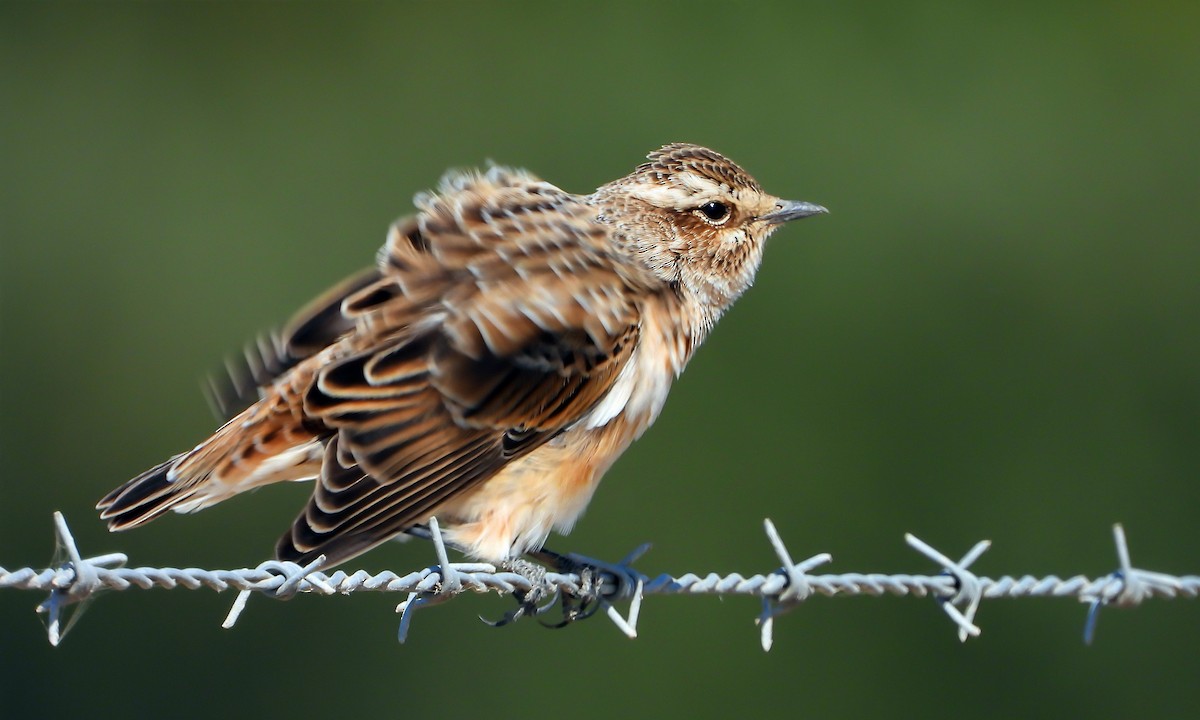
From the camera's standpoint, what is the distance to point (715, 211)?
586cm

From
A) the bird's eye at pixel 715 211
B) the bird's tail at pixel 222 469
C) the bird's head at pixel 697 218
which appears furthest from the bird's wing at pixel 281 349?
the bird's eye at pixel 715 211

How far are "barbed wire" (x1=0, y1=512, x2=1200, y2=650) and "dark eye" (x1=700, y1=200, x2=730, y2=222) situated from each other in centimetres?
155

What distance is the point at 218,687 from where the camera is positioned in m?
8.65

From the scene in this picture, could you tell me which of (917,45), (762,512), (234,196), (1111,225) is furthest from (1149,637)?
(234,196)

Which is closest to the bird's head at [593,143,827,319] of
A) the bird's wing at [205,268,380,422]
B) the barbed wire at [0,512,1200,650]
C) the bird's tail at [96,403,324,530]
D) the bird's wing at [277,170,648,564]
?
the bird's wing at [277,170,648,564]

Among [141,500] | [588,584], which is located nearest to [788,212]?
[588,584]

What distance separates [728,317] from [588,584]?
21.3ft

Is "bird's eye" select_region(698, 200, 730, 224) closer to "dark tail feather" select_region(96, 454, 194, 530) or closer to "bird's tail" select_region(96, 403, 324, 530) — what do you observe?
"bird's tail" select_region(96, 403, 324, 530)

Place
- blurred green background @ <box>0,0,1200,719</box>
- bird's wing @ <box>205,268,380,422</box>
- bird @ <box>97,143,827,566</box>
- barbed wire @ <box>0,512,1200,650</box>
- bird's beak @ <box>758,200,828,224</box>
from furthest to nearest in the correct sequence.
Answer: blurred green background @ <box>0,0,1200,719</box> → bird's beak @ <box>758,200,828,224</box> → bird's wing @ <box>205,268,380,422</box> → bird @ <box>97,143,827,566</box> → barbed wire @ <box>0,512,1200,650</box>

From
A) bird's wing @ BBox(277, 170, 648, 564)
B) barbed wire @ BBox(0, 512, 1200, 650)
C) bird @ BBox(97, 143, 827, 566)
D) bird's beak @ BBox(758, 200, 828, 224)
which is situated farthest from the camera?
bird's beak @ BBox(758, 200, 828, 224)

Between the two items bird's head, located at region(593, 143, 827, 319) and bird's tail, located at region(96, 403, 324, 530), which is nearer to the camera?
bird's tail, located at region(96, 403, 324, 530)

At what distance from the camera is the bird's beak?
5.93m

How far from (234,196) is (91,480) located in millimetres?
3512

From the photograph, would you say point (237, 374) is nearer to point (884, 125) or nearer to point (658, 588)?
point (658, 588)
